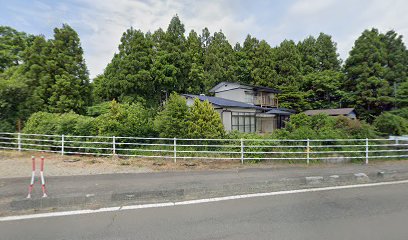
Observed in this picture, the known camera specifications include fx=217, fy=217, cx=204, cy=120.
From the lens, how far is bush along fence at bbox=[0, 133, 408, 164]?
8523 mm

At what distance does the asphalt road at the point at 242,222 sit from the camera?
343 centimetres

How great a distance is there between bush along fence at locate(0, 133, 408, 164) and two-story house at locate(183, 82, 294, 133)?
10.8 metres

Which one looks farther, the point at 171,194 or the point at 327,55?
the point at 327,55

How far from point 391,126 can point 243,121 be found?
12.5 m

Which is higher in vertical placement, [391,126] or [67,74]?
[67,74]

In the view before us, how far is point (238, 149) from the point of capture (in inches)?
354

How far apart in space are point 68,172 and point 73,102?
14.0 m

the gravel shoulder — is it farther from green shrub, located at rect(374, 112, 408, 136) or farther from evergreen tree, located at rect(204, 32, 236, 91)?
evergreen tree, located at rect(204, 32, 236, 91)

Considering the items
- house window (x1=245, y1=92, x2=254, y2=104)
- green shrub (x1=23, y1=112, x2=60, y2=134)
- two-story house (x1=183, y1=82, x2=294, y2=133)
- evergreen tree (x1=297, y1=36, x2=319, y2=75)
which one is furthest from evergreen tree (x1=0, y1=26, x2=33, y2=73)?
evergreen tree (x1=297, y1=36, x2=319, y2=75)

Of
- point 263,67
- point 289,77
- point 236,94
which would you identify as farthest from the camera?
point 263,67

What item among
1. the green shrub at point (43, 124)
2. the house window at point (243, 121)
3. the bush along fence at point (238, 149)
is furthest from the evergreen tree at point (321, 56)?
the green shrub at point (43, 124)

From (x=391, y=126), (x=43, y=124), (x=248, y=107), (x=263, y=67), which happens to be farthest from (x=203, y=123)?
(x=263, y=67)

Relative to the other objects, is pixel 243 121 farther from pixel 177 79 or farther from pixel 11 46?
pixel 11 46

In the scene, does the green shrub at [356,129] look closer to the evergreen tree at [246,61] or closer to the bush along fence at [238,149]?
the bush along fence at [238,149]
